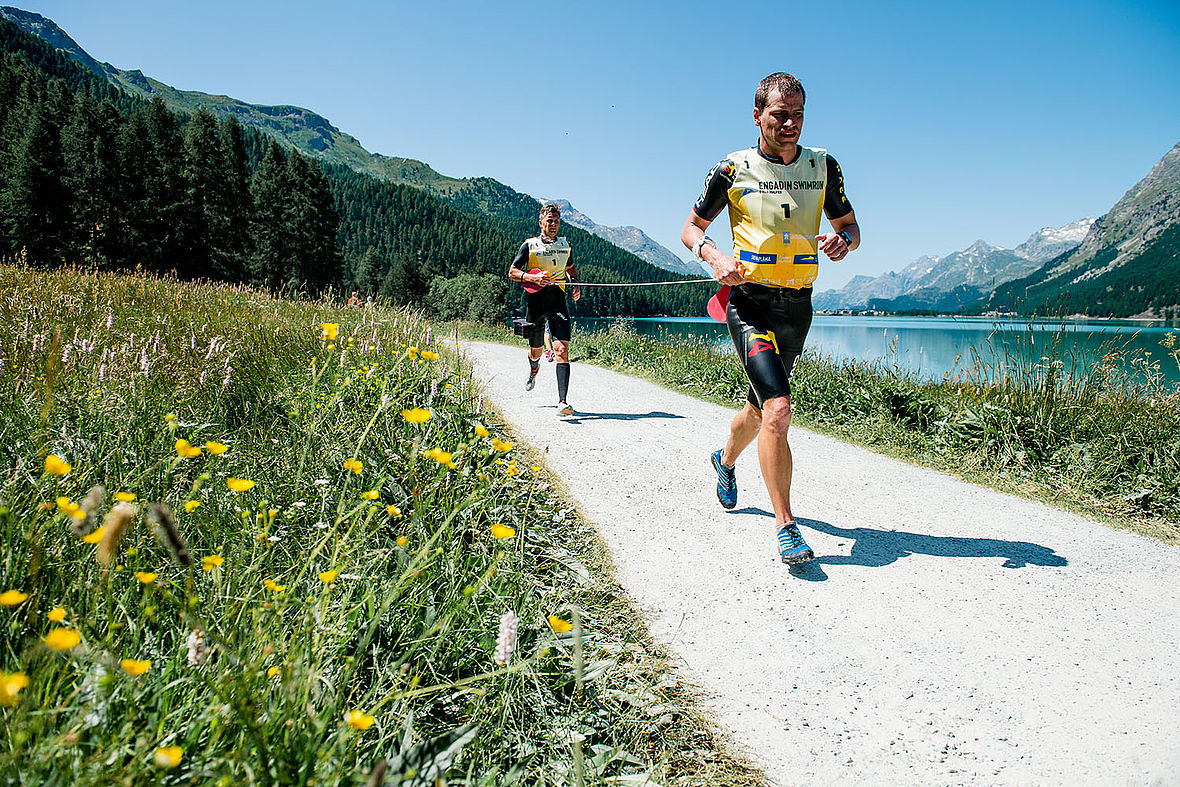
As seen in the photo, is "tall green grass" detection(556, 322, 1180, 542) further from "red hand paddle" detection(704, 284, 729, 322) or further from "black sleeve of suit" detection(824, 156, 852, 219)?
"red hand paddle" detection(704, 284, 729, 322)

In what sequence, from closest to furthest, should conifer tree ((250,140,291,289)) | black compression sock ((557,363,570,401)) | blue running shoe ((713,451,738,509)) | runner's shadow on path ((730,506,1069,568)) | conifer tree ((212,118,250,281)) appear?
runner's shadow on path ((730,506,1069,568)) < blue running shoe ((713,451,738,509)) < black compression sock ((557,363,570,401)) < conifer tree ((212,118,250,281)) < conifer tree ((250,140,291,289))

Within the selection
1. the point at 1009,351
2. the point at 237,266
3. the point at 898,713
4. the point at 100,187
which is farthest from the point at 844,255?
the point at 237,266

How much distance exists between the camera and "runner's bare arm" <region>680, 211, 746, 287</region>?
397 centimetres

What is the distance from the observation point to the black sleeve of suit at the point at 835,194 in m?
4.11

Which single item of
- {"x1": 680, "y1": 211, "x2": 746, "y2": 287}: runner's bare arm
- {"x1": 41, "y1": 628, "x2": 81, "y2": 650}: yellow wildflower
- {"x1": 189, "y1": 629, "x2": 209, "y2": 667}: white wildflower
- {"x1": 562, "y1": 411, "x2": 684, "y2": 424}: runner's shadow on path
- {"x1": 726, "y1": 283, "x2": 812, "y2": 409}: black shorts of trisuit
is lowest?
{"x1": 562, "y1": 411, "x2": 684, "y2": 424}: runner's shadow on path

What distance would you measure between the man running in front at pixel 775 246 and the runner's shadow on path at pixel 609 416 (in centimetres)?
354

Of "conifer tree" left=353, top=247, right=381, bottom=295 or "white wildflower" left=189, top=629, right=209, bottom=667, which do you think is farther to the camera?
"conifer tree" left=353, top=247, right=381, bottom=295

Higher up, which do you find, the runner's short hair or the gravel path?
the runner's short hair

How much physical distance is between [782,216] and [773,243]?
0.59ft

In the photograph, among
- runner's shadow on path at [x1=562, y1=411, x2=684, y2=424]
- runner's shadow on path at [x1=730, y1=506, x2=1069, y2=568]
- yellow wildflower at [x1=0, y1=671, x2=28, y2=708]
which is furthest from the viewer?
runner's shadow on path at [x1=562, y1=411, x2=684, y2=424]

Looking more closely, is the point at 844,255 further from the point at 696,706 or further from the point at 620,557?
the point at 696,706

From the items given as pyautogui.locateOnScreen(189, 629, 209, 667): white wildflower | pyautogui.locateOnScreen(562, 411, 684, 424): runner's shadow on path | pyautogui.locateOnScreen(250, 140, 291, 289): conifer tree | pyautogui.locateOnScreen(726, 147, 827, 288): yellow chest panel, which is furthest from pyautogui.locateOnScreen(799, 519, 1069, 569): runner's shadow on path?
pyautogui.locateOnScreen(250, 140, 291, 289): conifer tree

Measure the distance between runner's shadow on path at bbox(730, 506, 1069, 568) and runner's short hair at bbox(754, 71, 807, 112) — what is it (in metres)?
2.93

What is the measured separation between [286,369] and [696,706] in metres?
3.79
